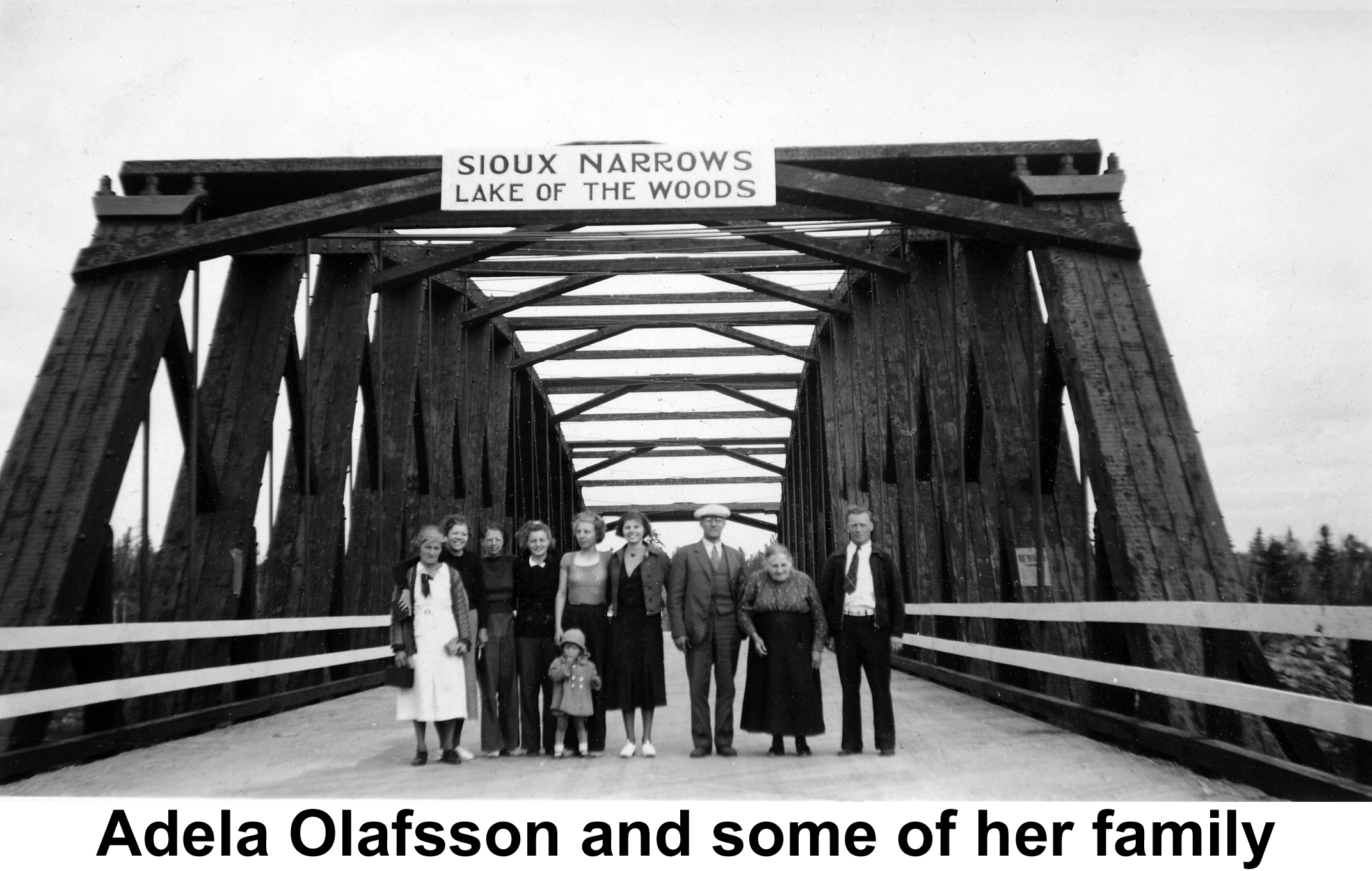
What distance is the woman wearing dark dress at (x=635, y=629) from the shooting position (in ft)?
24.5

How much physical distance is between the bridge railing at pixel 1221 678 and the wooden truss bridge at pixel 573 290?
0.02 m

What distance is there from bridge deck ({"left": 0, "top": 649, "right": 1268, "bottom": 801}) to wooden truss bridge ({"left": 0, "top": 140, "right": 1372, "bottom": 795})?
8.6 inches

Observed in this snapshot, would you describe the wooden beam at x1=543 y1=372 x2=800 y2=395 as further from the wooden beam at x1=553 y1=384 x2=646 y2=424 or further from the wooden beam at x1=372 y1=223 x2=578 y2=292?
the wooden beam at x1=372 y1=223 x2=578 y2=292

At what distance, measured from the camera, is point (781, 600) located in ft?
24.7

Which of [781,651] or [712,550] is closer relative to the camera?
[781,651]

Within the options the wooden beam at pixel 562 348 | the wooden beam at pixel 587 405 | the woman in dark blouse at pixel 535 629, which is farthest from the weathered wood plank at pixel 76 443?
the wooden beam at pixel 587 405

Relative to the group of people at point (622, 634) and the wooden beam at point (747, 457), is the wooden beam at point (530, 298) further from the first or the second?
the wooden beam at point (747, 457)

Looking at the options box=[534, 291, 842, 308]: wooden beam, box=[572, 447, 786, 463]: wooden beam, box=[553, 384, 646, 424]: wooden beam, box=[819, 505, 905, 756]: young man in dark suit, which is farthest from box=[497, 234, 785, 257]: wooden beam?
box=[572, 447, 786, 463]: wooden beam

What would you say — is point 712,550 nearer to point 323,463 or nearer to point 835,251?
point 323,463

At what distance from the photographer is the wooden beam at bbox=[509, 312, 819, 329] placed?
61.3ft

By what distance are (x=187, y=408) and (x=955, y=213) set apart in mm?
5012

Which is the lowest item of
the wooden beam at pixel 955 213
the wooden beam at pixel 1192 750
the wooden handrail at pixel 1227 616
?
the wooden beam at pixel 1192 750

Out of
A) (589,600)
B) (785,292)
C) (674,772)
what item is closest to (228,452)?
(589,600)

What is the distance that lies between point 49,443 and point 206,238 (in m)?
1.54
